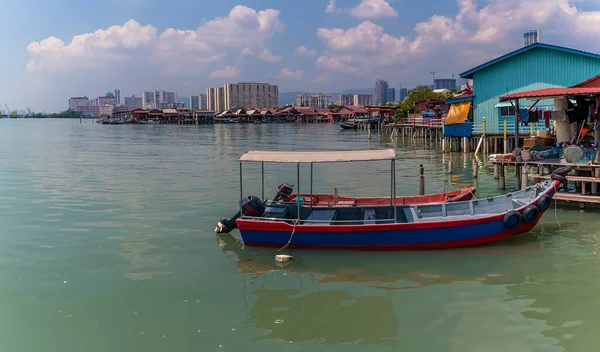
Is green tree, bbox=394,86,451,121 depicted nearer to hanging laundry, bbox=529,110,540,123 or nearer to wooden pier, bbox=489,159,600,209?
hanging laundry, bbox=529,110,540,123

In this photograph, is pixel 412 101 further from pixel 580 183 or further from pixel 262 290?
pixel 262 290

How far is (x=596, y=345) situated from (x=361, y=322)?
141 inches

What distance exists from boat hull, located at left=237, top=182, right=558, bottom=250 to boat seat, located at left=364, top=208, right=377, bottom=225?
0.42 m

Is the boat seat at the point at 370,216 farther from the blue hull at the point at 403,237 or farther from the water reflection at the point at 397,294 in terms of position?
the water reflection at the point at 397,294

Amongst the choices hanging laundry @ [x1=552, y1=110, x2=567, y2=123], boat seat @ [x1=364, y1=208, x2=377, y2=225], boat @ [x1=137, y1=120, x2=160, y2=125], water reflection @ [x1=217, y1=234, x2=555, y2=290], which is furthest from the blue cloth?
boat @ [x1=137, y1=120, x2=160, y2=125]

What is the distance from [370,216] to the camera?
1371 centimetres

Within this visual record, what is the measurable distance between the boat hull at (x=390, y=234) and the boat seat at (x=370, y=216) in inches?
16.4

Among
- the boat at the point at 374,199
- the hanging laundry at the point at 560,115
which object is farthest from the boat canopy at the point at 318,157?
the hanging laundry at the point at 560,115

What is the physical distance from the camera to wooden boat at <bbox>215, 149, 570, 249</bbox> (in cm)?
1259

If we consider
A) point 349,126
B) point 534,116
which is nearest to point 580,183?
point 534,116

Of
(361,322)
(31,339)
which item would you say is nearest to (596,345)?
(361,322)

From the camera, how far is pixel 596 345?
788cm

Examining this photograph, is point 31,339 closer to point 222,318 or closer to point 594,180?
point 222,318

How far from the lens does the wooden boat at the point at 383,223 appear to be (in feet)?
41.3
